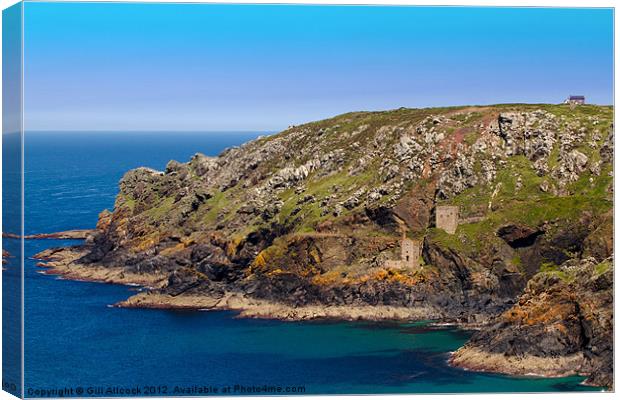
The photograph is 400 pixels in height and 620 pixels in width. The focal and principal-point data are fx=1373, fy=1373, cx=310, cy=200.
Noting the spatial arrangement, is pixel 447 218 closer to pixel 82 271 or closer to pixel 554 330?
pixel 554 330

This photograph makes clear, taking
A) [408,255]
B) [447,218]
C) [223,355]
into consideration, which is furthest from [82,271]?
[223,355]

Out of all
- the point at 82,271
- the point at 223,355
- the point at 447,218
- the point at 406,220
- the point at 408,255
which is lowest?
the point at 223,355

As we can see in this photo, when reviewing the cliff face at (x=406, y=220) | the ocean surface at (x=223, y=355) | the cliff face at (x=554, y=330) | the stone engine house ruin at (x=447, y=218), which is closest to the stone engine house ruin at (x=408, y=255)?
the cliff face at (x=406, y=220)

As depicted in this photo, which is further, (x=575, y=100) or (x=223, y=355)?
(x=575, y=100)

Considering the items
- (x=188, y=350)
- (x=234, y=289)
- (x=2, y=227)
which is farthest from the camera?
(x=234, y=289)

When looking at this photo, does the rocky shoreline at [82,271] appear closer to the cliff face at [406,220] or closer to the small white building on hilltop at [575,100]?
the cliff face at [406,220]

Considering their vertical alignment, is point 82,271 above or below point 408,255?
below

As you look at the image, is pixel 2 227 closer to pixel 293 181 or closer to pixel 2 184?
pixel 2 184

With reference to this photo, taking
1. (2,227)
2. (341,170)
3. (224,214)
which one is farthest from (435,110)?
(2,227)
